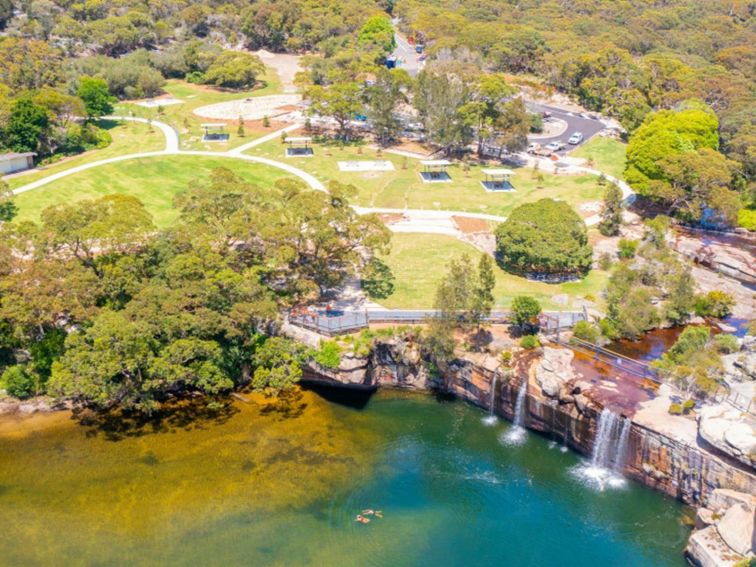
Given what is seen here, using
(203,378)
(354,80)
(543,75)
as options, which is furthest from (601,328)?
(543,75)

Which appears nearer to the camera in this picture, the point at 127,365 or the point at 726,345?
the point at 127,365

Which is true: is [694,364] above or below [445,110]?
below

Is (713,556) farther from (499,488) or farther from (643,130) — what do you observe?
(643,130)

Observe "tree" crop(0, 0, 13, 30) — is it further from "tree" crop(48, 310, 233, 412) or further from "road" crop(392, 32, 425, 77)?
"tree" crop(48, 310, 233, 412)

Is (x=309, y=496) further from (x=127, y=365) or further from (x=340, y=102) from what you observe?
(x=340, y=102)

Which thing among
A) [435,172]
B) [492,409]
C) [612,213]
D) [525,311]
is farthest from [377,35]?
Result: [492,409]

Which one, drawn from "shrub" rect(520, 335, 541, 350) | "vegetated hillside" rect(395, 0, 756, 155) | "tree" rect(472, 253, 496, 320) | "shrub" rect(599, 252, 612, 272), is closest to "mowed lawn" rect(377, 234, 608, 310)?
"shrub" rect(599, 252, 612, 272)
